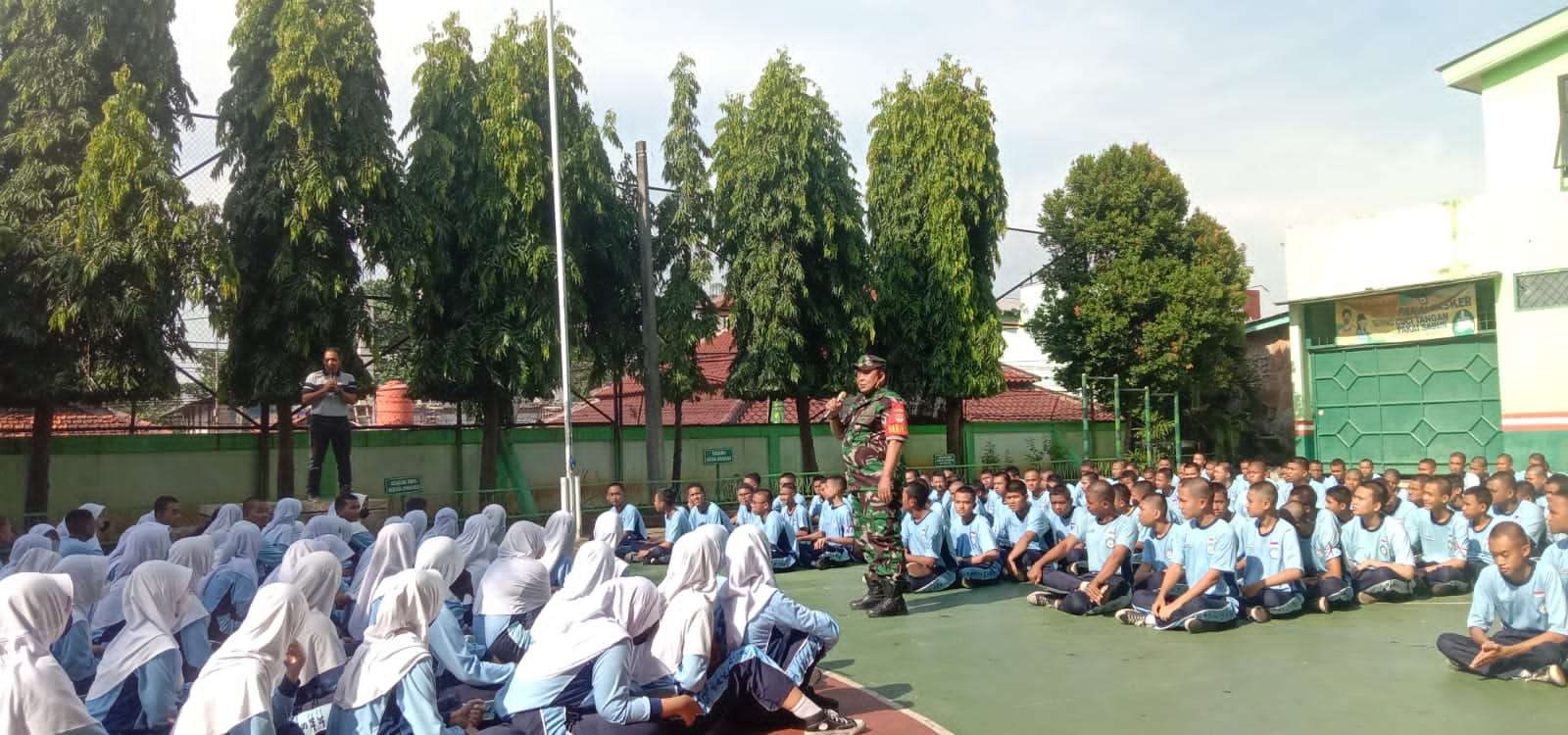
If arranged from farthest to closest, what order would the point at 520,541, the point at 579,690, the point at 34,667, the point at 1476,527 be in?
the point at 1476,527
the point at 520,541
the point at 579,690
the point at 34,667

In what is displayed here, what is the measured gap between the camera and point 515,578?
5.57 m

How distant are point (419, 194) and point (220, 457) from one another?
4095mm

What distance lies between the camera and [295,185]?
12039mm

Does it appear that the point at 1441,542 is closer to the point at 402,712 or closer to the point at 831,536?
the point at 831,536

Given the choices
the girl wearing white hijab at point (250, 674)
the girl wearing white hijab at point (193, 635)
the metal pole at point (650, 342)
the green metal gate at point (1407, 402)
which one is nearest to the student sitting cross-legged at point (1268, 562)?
the girl wearing white hijab at point (250, 674)

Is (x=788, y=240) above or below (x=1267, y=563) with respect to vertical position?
above

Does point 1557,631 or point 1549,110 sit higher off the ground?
point 1549,110

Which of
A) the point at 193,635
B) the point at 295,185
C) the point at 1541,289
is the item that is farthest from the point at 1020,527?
the point at 1541,289

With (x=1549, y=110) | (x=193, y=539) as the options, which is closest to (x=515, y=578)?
(x=193, y=539)

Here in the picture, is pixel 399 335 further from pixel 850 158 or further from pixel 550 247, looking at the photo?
pixel 850 158

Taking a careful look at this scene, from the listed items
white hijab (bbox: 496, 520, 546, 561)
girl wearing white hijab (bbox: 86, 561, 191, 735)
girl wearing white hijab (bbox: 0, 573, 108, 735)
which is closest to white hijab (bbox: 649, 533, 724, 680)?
girl wearing white hijab (bbox: 86, 561, 191, 735)

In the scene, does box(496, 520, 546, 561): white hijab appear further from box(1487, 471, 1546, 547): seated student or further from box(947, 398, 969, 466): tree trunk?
box(947, 398, 969, 466): tree trunk

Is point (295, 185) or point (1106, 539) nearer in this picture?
point (1106, 539)

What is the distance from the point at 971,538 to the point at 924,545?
0.47m
